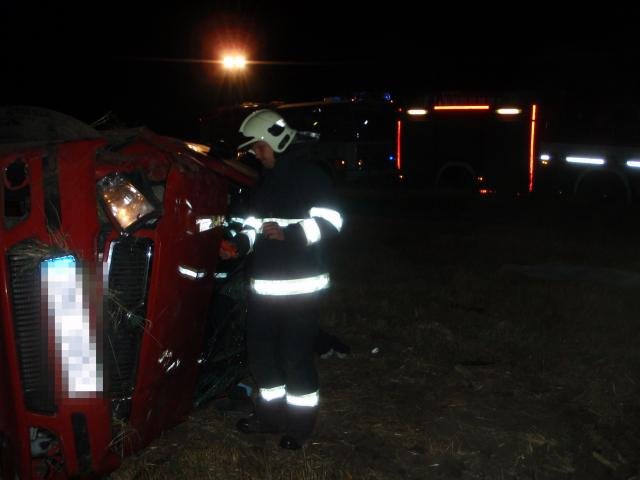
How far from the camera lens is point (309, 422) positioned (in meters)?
3.87

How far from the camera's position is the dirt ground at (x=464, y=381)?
3.68 metres

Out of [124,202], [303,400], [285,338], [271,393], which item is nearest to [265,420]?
[271,393]

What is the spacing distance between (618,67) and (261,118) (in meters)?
11.5

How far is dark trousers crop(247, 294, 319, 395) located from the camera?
379 centimetres

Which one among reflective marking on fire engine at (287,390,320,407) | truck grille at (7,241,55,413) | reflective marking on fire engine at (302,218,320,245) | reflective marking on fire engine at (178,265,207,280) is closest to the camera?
truck grille at (7,241,55,413)

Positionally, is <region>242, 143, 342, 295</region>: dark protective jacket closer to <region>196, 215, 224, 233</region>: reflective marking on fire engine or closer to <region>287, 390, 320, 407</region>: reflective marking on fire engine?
<region>196, 215, 224, 233</region>: reflective marking on fire engine

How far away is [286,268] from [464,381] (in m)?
1.62

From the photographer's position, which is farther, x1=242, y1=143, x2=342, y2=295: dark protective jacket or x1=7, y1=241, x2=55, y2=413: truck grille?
x1=242, y1=143, x2=342, y2=295: dark protective jacket

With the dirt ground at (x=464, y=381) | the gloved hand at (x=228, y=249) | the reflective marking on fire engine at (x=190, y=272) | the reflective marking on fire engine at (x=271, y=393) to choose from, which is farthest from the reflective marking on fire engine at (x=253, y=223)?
the dirt ground at (x=464, y=381)

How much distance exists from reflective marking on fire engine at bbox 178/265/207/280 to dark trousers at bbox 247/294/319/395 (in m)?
0.44

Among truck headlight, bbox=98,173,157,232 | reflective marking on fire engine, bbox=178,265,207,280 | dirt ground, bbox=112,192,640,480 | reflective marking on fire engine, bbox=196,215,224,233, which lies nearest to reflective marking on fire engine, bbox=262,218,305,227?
reflective marking on fire engine, bbox=196,215,224,233

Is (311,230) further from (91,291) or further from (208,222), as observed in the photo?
(91,291)

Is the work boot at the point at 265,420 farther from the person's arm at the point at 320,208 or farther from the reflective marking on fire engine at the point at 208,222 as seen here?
the reflective marking on fire engine at the point at 208,222

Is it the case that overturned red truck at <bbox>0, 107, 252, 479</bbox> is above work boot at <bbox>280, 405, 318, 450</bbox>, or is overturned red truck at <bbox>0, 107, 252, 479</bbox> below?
→ above
